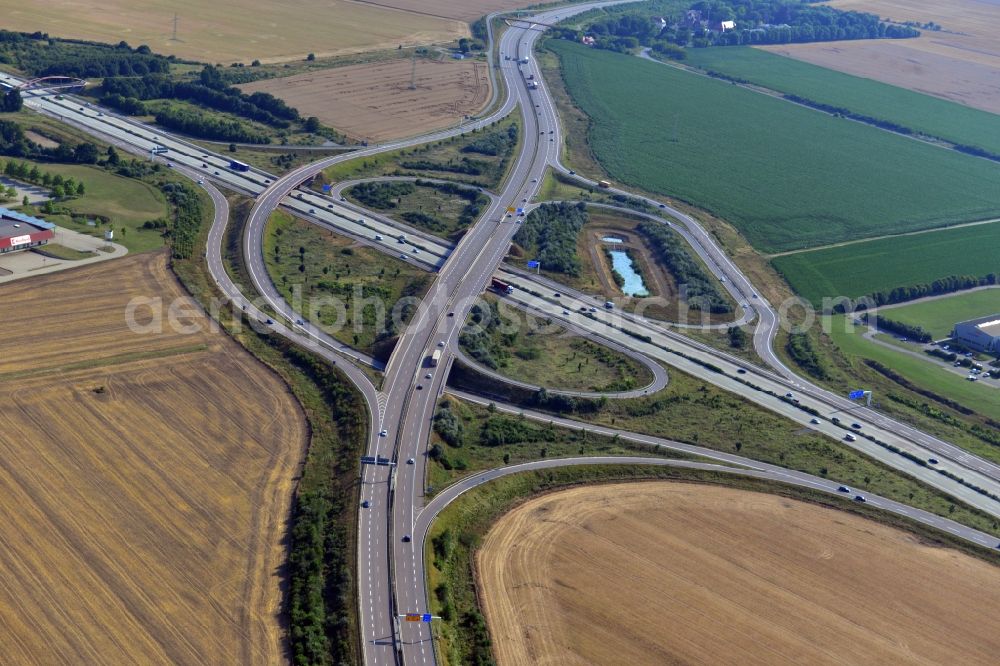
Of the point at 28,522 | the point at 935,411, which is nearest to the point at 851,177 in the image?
the point at 935,411

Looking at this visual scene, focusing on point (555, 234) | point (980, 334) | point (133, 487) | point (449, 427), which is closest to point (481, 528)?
point (449, 427)

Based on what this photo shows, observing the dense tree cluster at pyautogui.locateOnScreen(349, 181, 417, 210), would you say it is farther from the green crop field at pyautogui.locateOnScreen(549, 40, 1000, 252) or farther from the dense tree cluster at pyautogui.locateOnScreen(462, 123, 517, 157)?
the green crop field at pyautogui.locateOnScreen(549, 40, 1000, 252)

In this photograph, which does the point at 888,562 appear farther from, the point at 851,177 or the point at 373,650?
the point at 851,177

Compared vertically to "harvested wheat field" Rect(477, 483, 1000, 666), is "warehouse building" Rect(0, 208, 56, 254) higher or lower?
higher

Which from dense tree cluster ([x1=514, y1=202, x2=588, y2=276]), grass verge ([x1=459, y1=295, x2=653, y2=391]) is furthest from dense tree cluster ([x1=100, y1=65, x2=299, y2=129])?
grass verge ([x1=459, y1=295, x2=653, y2=391])

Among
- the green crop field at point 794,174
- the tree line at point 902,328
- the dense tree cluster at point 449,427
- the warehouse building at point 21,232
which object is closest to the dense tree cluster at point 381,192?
the green crop field at point 794,174

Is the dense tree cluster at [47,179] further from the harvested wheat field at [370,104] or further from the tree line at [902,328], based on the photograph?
the tree line at [902,328]
